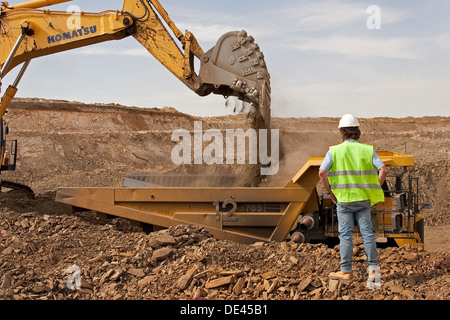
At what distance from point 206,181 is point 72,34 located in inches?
130

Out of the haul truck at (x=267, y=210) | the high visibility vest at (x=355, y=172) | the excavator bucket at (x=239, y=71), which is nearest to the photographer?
the high visibility vest at (x=355, y=172)

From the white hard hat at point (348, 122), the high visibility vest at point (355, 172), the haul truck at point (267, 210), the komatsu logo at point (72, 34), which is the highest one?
the komatsu logo at point (72, 34)

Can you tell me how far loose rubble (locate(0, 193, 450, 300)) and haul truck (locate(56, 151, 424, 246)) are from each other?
451mm

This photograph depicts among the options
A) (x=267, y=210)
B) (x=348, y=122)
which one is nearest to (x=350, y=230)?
(x=348, y=122)

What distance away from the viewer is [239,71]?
776cm

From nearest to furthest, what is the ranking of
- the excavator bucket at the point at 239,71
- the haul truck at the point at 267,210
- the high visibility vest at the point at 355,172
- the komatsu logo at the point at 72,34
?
the high visibility vest at the point at 355,172, the haul truck at the point at 267,210, the excavator bucket at the point at 239,71, the komatsu logo at the point at 72,34

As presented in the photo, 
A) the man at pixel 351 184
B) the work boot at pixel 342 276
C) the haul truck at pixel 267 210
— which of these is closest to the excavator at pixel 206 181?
the haul truck at pixel 267 210

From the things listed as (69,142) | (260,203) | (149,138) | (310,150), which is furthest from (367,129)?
(260,203)

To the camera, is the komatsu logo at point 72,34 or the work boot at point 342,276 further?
the komatsu logo at point 72,34

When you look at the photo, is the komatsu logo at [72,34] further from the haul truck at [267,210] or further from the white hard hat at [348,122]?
the white hard hat at [348,122]

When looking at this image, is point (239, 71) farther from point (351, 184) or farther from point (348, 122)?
point (351, 184)

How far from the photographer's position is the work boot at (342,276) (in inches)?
191

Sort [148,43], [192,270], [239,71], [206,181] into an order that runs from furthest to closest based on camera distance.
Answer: [206,181], [148,43], [239,71], [192,270]

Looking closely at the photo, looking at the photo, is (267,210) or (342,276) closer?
(342,276)
